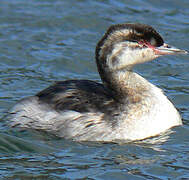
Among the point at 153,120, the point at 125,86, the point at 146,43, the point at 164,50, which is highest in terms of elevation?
the point at 146,43

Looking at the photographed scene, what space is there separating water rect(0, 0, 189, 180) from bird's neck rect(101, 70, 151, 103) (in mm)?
800

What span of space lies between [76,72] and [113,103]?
133 inches

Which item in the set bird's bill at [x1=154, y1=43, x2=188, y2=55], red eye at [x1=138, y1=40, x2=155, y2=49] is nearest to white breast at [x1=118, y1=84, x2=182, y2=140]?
bird's bill at [x1=154, y1=43, x2=188, y2=55]

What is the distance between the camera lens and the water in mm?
9641

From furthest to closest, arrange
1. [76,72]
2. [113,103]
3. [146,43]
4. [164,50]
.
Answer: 1. [76,72]
2. [164,50]
3. [113,103]
4. [146,43]

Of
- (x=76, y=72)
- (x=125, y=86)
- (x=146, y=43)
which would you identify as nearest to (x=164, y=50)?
(x=146, y=43)

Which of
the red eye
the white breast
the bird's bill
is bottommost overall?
the white breast

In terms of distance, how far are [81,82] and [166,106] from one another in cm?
150

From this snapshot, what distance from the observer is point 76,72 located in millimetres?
13977

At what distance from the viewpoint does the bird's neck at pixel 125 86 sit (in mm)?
10750

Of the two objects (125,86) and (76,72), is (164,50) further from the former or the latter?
(76,72)

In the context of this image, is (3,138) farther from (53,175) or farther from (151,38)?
(151,38)

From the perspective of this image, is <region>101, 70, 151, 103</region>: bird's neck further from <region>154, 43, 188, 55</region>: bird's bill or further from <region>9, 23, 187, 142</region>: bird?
<region>154, 43, 188, 55</region>: bird's bill

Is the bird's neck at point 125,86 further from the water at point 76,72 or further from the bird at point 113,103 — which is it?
the water at point 76,72
